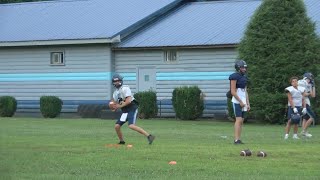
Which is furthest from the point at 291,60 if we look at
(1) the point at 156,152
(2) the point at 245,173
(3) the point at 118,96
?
(2) the point at 245,173

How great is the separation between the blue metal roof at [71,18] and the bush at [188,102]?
4938 mm

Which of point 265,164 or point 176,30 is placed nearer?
point 265,164

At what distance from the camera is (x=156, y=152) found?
15008 millimetres

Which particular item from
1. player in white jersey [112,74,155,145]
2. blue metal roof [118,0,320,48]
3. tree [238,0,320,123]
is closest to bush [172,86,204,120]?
blue metal roof [118,0,320,48]

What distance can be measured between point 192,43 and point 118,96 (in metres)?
17.4

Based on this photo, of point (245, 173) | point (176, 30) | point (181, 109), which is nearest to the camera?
point (245, 173)

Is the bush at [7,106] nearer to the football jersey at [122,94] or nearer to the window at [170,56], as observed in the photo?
the window at [170,56]

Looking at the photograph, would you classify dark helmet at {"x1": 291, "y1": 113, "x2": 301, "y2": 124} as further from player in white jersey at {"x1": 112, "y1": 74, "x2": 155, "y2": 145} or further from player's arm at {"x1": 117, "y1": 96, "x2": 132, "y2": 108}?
player's arm at {"x1": 117, "y1": 96, "x2": 132, "y2": 108}

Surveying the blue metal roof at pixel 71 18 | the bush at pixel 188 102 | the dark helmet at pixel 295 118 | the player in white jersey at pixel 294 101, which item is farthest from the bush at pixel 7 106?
the dark helmet at pixel 295 118

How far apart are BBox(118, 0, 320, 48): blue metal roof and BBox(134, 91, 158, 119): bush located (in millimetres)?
2572

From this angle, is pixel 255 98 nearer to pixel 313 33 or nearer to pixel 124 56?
pixel 313 33

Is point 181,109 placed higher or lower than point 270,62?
lower

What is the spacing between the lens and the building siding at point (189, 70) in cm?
3438

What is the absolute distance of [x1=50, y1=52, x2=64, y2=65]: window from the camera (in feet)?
125
